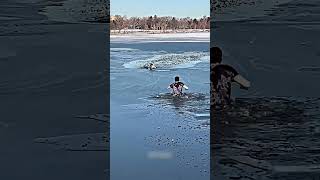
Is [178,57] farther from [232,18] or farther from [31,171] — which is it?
[31,171]

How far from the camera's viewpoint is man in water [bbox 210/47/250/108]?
2342mm

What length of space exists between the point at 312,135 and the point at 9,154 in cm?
167

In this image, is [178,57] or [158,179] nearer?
[158,179]

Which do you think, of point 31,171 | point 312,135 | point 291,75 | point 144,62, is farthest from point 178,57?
point 31,171

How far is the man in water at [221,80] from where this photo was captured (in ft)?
7.68

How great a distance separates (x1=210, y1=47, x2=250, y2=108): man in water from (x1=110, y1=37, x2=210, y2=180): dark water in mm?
81

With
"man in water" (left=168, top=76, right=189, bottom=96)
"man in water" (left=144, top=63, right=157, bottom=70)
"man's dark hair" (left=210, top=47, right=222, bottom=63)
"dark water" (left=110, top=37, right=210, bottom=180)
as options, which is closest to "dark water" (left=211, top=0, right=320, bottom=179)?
"man's dark hair" (left=210, top=47, right=222, bottom=63)

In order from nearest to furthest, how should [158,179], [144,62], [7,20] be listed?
1. [7,20]
2. [158,179]
3. [144,62]

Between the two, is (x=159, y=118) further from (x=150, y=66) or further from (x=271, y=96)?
(x=271, y=96)

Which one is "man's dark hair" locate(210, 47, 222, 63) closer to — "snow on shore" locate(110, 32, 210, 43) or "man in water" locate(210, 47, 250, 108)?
"man in water" locate(210, 47, 250, 108)

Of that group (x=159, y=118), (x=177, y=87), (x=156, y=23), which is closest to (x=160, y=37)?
(x=156, y=23)

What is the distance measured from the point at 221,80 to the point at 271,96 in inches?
11.5

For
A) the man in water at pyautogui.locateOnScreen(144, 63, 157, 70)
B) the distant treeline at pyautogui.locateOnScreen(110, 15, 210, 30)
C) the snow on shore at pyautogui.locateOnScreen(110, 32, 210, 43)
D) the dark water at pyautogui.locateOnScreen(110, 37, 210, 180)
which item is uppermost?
the distant treeline at pyautogui.locateOnScreen(110, 15, 210, 30)

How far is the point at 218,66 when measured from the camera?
2369 mm
